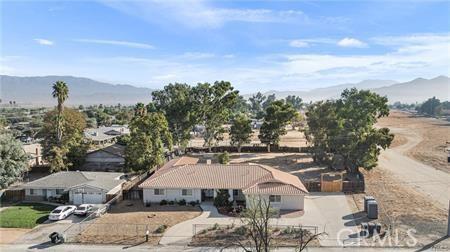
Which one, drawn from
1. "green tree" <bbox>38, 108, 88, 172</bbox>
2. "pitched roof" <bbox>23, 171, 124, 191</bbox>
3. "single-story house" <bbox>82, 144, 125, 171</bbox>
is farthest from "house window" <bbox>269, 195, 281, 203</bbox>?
"green tree" <bbox>38, 108, 88, 172</bbox>

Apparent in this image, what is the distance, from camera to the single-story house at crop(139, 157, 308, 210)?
36.7 m

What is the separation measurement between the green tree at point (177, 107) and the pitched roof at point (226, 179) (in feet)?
70.6

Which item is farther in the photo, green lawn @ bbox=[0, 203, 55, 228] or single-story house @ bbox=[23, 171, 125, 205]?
single-story house @ bbox=[23, 171, 125, 205]

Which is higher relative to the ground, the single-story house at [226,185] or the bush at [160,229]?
the single-story house at [226,185]

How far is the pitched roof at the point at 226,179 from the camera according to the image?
37.2 metres

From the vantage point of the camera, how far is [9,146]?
141 feet

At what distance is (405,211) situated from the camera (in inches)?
1428

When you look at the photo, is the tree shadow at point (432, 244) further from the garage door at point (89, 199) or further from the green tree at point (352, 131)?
the garage door at point (89, 199)

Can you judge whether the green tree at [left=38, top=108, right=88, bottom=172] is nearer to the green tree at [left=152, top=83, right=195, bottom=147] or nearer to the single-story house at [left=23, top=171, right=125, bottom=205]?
the single-story house at [left=23, top=171, right=125, bottom=205]

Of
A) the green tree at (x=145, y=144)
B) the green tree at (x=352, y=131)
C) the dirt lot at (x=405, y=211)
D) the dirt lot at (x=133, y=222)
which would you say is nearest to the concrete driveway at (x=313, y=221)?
the dirt lot at (x=133, y=222)

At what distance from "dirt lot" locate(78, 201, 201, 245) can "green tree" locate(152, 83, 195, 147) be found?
25.1 metres

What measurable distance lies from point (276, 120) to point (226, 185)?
32461mm

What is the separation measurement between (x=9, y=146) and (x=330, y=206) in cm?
A: 3402

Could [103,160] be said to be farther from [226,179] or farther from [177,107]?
[226,179]
